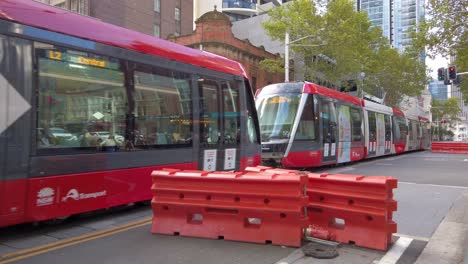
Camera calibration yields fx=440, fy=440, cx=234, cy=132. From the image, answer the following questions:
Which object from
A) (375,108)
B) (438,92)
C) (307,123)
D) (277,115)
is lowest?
(307,123)

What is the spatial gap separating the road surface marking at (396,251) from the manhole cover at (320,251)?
58cm

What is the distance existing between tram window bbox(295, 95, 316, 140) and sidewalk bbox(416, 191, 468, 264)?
775 centimetres

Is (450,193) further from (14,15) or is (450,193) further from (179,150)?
(14,15)

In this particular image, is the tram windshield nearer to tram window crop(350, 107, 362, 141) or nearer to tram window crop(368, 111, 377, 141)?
tram window crop(350, 107, 362, 141)

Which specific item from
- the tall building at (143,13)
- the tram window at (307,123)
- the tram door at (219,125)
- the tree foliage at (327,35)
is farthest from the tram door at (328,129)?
the tall building at (143,13)

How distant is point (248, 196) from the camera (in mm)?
6039

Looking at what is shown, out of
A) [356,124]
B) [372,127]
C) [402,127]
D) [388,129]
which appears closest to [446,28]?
[356,124]

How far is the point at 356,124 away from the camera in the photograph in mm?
20906

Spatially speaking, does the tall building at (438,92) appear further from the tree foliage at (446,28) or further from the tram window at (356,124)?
the tree foliage at (446,28)

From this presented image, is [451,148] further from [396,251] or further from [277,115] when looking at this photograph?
[396,251]

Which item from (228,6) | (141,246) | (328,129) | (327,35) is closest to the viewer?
(141,246)

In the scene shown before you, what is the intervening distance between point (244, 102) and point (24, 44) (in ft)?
19.1

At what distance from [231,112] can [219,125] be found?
636mm

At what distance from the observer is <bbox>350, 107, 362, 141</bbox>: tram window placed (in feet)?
67.1
